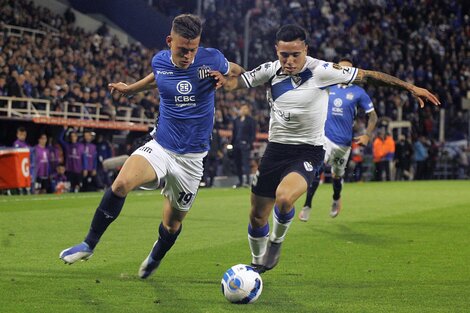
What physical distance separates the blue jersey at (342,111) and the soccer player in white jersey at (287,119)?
6018 millimetres

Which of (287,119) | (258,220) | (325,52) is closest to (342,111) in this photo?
(287,119)

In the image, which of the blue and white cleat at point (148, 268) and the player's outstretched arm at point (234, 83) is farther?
the player's outstretched arm at point (234, 83)

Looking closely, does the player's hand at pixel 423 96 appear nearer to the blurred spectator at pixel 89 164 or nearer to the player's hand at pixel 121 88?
the player's hand at pixel 121 88

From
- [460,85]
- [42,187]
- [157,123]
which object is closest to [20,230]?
[157,123]

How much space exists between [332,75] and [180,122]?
162 centimetres

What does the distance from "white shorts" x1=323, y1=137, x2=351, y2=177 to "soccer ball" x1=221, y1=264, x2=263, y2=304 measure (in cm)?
797

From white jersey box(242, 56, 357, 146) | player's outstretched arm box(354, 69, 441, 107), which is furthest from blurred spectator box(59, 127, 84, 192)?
player's outstretched arm box(354, 69, 441, 107)

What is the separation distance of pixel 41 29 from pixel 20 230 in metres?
17.5

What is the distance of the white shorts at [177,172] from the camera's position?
321 inches

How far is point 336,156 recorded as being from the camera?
1521 cm

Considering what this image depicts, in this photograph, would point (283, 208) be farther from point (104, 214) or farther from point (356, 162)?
point (356, 162)

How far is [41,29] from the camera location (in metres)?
29.0

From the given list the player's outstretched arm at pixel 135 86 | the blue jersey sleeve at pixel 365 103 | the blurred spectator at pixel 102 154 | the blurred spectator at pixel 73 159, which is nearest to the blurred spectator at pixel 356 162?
the blurred spectator at pixel 102 154

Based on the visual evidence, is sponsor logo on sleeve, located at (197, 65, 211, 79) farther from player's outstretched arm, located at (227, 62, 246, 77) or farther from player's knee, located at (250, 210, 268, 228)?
player's knee, located at (250, 210, 268, 228)
